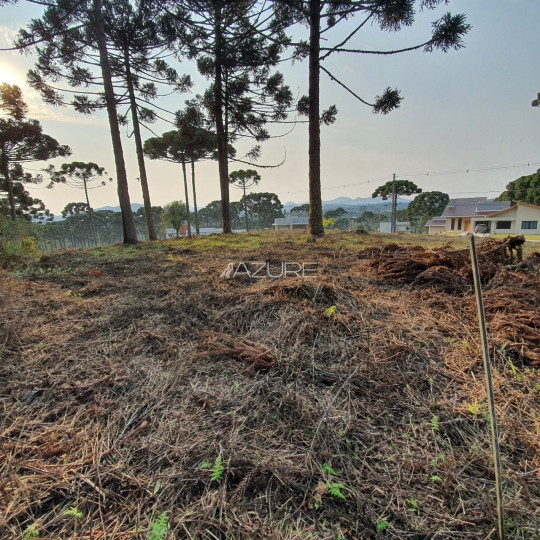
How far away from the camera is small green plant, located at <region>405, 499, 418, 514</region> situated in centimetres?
83

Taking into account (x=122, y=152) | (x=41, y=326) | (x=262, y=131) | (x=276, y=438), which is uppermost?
(x=262, y=131)

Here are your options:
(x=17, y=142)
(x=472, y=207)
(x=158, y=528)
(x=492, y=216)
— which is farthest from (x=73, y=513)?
(x=472, y=207)

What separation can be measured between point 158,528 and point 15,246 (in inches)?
257

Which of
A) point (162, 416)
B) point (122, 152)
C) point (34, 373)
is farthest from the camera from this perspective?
point (122, 152)

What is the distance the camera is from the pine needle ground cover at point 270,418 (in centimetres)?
82

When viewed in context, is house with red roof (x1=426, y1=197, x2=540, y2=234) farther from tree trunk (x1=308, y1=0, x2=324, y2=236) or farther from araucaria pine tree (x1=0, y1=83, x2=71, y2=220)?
araucaria pine tree (x1=0, y1=83, x2=71, y2=220)

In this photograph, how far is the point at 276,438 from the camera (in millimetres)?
1086

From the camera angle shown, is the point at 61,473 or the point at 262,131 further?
the point at 262,131

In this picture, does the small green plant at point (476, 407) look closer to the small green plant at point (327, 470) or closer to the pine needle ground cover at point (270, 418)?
the pine needle ground cover at point (270, 418)

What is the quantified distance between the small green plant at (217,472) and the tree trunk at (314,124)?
7241 millimetres

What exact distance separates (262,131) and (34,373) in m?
12.0


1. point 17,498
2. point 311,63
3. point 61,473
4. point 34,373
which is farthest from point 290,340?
point 311,63

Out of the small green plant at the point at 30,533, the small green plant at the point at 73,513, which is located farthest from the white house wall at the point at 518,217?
the small green plant at the point at 30,533

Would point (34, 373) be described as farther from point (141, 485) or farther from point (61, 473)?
point (141, 485)
